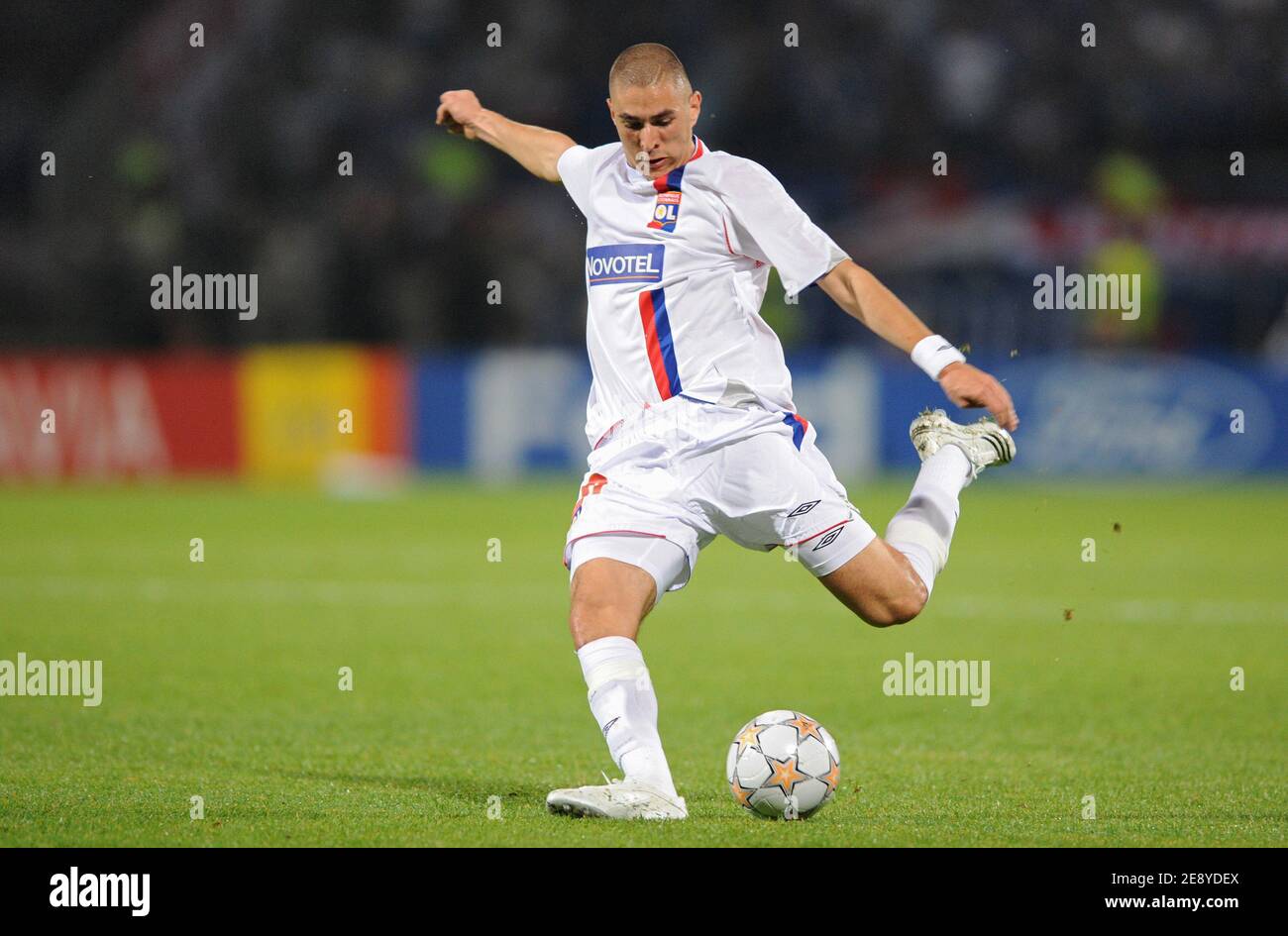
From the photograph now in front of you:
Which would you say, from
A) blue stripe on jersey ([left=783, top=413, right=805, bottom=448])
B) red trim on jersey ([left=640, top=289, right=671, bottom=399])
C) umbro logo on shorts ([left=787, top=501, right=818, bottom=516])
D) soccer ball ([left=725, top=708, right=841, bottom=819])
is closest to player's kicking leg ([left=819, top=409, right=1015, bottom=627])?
umbro logo on shorts ([left=787, top=501, right=818, bottom=516])

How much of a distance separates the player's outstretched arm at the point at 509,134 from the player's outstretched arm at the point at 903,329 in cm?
121

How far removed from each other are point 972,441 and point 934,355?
1.31 metres

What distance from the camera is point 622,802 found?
4969 millimetres

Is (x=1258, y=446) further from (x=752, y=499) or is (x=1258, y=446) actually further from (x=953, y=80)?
(x=752, y=499)

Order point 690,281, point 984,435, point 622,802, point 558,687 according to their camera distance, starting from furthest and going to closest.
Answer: point 558,687 → point 984,435 → point 690,281 → point 622,802

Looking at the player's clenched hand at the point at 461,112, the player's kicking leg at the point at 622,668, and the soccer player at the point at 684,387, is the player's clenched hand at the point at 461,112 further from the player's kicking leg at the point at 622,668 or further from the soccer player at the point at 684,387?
the player's kicking leg at the point at 622,668

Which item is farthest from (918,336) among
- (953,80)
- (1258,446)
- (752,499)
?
(953,80)

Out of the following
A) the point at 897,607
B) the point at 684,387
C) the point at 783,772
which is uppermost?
the point at 684,387

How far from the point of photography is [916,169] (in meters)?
24.0

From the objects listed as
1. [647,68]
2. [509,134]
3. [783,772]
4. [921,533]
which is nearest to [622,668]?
[783,772]

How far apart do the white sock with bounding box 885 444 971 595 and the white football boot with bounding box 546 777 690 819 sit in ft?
4.21

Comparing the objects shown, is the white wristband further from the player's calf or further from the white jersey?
the player's calf

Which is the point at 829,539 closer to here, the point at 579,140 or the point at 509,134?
the point at 509,134

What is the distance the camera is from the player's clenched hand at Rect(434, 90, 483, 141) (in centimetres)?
653
